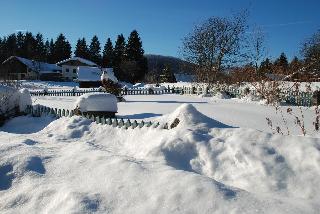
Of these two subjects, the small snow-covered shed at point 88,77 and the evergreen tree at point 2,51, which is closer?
the small snow-covered shed at point 88,77

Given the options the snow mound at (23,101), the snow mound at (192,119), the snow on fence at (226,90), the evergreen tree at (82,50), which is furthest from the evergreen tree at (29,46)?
the snow mound at (192,119)

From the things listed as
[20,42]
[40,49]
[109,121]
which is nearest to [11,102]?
[109,121]

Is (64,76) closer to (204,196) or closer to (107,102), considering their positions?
(107,102)

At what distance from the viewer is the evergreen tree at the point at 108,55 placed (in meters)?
Result: 82.6

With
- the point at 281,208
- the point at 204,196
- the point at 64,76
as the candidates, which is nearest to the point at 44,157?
the point at 204,196

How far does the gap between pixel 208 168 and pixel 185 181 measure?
105 cm

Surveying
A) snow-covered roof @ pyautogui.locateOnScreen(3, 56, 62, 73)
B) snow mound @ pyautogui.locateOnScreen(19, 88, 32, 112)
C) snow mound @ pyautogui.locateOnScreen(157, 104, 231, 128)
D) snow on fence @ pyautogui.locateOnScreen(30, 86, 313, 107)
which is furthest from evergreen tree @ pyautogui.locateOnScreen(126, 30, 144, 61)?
snow mound @ pyautogui.locateOnScreen(157, 104, 231, 128)

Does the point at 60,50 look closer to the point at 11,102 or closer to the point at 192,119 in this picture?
the point at 11,102

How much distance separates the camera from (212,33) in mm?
35844

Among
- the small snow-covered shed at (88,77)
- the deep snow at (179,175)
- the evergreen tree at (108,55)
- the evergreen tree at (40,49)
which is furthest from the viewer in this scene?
the evergreen tree at (40,49)

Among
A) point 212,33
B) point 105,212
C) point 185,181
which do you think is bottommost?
point 105,212

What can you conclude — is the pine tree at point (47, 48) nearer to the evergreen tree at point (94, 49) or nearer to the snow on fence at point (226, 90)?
the evergreen tree at point (94, 49)

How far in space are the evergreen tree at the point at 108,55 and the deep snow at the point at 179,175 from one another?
76.6m

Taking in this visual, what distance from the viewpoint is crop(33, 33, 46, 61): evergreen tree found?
8779 centimetres
